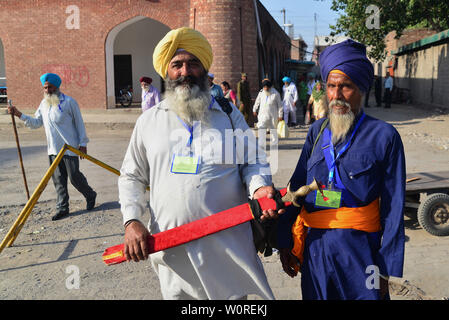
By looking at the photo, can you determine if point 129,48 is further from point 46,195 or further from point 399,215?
point 399,215

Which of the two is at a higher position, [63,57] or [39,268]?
[63,57]

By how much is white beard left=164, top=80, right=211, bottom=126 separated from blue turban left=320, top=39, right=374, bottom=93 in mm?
679

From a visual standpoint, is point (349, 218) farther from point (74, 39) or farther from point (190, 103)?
point (74, 39)

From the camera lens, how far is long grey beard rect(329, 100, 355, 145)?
2.12 m

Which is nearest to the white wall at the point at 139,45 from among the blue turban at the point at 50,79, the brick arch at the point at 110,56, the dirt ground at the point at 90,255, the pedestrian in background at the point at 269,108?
the brick arch at the point at 110,56

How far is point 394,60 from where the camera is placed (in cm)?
2792

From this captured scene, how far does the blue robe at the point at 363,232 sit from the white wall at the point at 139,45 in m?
20.0

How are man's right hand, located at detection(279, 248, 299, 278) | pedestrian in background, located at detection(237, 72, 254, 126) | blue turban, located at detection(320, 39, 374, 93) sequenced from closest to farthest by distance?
blue turban, located at detection(320, 39, 374, 93)
man's right hand, located at detection(279, 248, 299, 278)
pedestrian in background, located at detection(237, 72, 254, 126)

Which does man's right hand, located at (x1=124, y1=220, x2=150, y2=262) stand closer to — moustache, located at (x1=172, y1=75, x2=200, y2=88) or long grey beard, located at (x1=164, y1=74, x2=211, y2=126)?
long grey beard, located at (x1=164, y1=74, x2=211, y2=126)

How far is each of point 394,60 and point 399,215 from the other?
94.2 ft

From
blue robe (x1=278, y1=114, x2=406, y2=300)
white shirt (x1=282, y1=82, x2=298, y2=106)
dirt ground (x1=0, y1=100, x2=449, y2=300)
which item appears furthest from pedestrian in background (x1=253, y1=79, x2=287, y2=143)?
blue robe (x1=278, y1=114, x2=406, y2=300)

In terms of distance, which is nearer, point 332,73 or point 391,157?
point 391,157

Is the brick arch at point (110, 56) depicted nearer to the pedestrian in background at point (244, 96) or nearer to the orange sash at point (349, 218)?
the pedestrian in background at point (244, 96)

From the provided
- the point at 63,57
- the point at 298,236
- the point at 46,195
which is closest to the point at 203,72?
the point at 298,236
